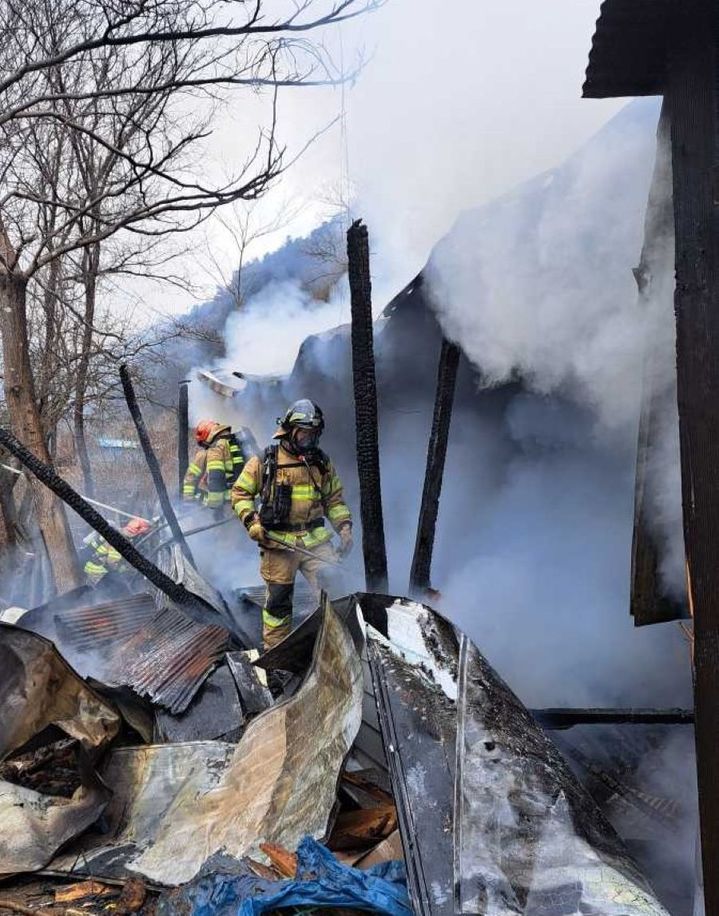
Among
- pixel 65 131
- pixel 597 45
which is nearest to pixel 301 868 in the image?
pixel 597 45

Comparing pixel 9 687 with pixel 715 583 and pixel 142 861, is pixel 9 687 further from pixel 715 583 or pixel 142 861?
pixel 715 583

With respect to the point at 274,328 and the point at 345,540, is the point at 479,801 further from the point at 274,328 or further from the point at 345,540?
the point at 274,328

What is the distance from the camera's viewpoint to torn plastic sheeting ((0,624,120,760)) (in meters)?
4.09

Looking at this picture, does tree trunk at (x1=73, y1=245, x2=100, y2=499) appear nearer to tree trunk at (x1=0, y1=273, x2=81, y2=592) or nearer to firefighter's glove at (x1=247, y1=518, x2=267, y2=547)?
tree trunk at (x1=0, y1=273, x2=81, y2=592)

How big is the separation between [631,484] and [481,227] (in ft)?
7.57

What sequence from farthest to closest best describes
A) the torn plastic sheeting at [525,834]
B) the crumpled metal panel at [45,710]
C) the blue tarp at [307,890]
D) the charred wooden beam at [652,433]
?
the crumpled metal panel at [45,710] < the charred wooden beam at [652,433] < the blue tarp at [307,890] < the torn plastic sheeting at [525,834]

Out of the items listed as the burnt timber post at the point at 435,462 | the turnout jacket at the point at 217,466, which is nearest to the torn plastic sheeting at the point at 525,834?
the burnt timber post at the point at 435,462

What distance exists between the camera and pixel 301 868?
258 centimetres

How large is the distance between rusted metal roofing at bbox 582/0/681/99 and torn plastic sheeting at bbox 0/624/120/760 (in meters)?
4.18

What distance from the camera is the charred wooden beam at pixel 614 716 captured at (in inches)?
159

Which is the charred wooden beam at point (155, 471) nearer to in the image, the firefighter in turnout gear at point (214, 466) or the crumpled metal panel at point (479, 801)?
the firefighter in turnout gear at point (214, 466)

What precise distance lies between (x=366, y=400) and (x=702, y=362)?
2.40 metres

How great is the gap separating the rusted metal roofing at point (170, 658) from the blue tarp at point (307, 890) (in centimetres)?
185

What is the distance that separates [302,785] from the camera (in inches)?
127
